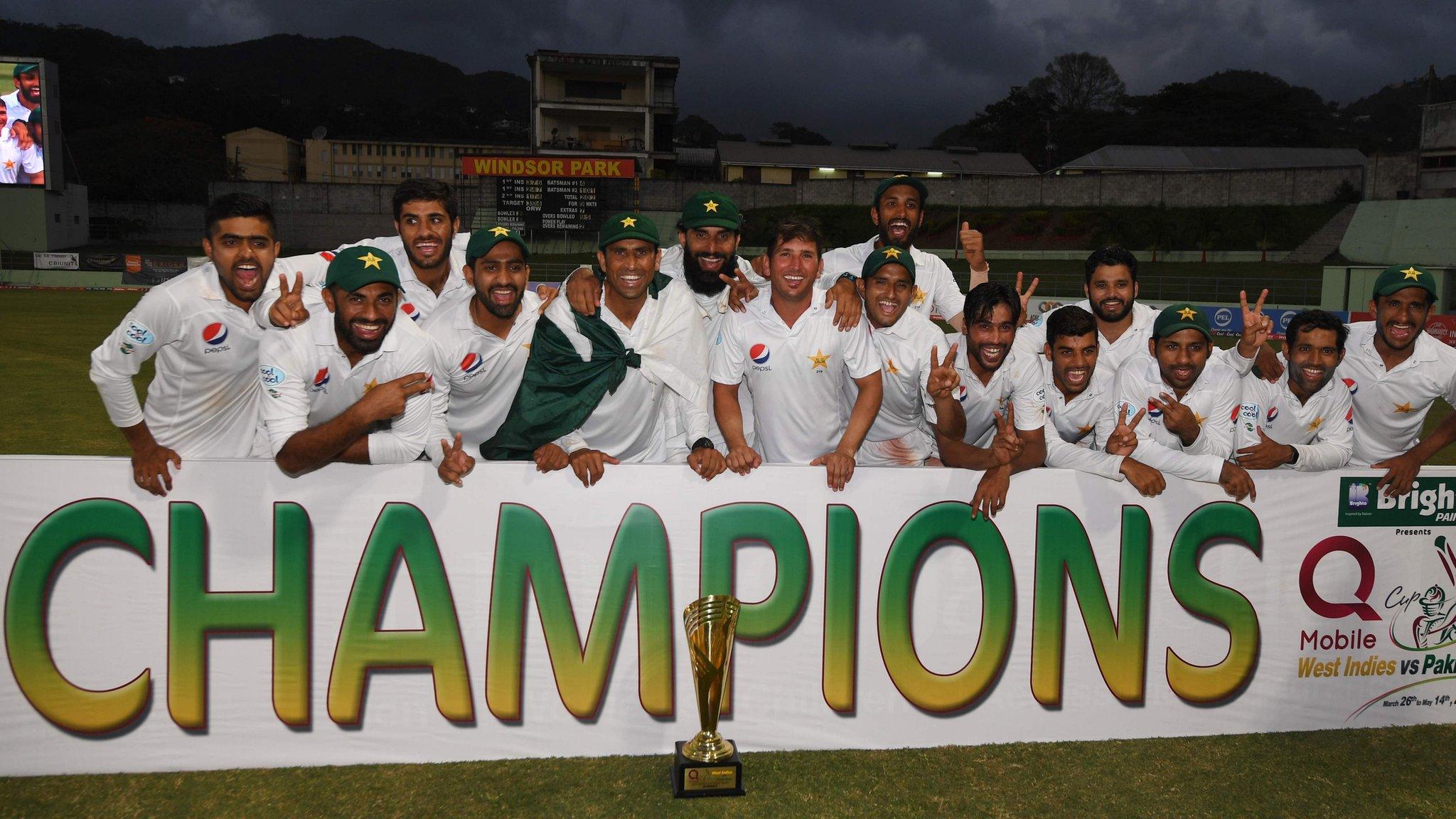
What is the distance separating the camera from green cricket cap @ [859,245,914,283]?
5.38 metres

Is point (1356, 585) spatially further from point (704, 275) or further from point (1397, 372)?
point (704, 275)

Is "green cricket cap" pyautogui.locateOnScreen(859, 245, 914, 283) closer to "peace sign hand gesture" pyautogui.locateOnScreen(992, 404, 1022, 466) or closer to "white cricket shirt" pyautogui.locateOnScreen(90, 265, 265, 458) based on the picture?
"peace sign hand gesture" pyautogui.locateOnScreen(992, 404, 1022, 466)

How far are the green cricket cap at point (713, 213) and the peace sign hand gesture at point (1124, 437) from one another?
2.53 metres

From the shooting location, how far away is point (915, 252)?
23.5ft

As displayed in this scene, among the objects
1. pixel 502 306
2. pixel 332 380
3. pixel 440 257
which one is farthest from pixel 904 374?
pixel 332 380

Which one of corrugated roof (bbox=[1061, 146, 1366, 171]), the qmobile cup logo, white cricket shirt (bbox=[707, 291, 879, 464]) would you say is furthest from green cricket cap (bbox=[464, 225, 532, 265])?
corrugated roof (bbox=[1061, 146, 1366, 171])

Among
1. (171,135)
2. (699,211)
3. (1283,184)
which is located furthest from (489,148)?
(699,211)

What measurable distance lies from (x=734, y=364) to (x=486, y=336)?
1.38m

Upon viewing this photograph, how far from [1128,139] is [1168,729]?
102 meters

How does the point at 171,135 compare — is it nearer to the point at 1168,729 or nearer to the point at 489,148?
the point at 489,148

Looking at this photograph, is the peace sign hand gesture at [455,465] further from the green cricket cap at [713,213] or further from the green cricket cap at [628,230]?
the green cricket cap at [713,213]

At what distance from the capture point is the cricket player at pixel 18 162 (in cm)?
4700

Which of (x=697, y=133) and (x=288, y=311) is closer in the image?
(x=288, y=311)

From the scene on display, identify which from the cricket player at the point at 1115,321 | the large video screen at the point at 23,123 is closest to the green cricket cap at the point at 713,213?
the cricket player at the point at 1115,321
